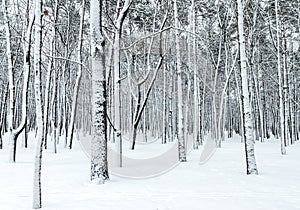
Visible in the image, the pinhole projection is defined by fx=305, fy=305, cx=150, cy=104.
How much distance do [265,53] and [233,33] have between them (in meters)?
6.18

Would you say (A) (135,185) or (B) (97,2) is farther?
(B) (97,2)

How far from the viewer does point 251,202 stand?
4930mm

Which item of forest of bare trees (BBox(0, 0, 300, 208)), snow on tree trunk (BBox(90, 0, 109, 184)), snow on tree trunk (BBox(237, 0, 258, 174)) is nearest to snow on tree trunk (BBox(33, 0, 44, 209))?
forest of bare trees (BBox(0, 0, 300, 208))

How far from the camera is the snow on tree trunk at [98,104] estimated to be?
669 centimetres

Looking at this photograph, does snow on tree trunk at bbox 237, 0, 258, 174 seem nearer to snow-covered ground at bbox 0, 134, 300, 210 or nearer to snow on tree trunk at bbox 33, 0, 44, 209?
snow-covered ground at bbox 0, 134, 300, 210

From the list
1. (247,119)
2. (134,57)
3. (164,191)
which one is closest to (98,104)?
(164,191)

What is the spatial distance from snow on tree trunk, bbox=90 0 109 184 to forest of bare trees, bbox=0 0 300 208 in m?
0.02

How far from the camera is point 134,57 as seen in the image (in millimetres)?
17984

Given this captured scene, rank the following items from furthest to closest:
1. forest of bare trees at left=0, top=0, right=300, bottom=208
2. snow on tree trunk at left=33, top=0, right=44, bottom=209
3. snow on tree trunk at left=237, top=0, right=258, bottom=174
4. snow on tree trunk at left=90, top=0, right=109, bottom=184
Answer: snow on tree trunk at left=237, top=0, right=258, bottom=174 < forest of bare trees at left=0, top=0, right=300, bottom=208 < snow on tree trunk at left=90, top=0, right=109, bottom=184 < snow on tree trunk at left=33, top=0, right=44, bottom=209

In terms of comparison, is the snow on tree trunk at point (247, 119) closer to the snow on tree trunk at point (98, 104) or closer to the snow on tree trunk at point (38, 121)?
the snow on tree trunk at point (98, 104)

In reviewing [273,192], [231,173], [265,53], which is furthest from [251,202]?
[265,53]

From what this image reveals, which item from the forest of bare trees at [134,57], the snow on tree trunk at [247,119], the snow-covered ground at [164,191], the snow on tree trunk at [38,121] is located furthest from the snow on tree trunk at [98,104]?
A: the snow on tree trunk at [247,119]

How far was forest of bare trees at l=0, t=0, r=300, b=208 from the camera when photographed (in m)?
7.07

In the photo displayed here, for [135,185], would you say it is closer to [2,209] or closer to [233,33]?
[2,209]
